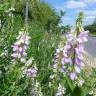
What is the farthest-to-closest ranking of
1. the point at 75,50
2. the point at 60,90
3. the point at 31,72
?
the point at 31,72 → the point at 60,90 → the point at 75,50

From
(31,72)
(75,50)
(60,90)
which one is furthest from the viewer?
(31,72)

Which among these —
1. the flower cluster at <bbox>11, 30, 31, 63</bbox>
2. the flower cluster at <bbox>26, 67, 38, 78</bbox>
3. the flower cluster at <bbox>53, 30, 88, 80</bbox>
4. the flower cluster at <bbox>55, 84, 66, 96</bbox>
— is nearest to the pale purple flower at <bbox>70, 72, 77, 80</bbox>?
the flower cluster at <bbox>53, 30, 88, 80</bbox>

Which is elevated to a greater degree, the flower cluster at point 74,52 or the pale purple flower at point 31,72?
the flower cluster at point 74,52

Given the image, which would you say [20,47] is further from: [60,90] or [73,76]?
[73,76]

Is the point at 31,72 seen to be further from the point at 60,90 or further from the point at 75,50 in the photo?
the point at 75,50

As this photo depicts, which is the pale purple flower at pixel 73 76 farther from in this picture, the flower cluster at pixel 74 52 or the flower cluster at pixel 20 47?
the flower cluster at pixel 20 47

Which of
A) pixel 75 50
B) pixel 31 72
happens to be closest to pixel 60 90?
pixel 31 72

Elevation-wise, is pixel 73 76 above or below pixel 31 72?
above

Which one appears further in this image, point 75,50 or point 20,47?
point 20,47

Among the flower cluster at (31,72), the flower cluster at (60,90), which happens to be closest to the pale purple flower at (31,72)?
the flower cluster at (31,72)

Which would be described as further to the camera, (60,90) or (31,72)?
(31,72)

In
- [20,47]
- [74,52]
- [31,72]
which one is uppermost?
[74,52]

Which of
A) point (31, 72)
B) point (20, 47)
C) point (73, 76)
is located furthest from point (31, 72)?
point (73, 76)

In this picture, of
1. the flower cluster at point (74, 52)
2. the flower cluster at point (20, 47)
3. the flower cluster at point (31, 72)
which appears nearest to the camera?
the flower cluster at point (74, 52)
